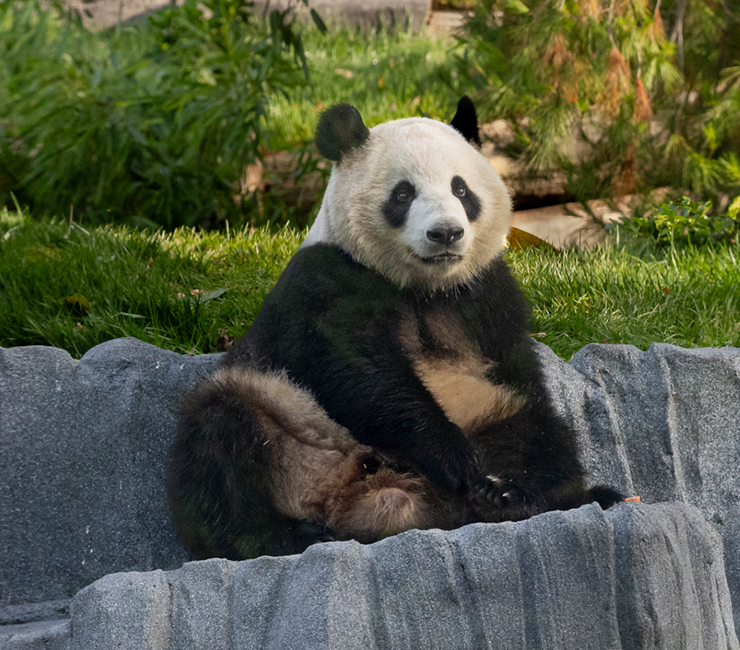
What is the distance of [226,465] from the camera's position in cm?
224

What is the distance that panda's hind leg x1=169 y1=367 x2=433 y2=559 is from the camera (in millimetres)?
2219

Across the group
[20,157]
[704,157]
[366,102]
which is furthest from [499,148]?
[20,157]

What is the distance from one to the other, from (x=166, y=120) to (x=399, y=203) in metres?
4.30

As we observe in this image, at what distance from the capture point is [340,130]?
2352 millimetres

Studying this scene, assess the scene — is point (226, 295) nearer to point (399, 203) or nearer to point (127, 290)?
point (127, 290)

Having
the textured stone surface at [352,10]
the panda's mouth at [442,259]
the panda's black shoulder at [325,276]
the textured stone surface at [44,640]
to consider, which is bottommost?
the textured stone surface at [352,10]

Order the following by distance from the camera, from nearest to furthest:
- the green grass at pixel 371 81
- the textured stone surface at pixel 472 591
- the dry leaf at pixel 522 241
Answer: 1. the textured stone surface at pixel 472 591
2. the dry leaf at pixel 522 241
3. the green grass at pixel 371 81

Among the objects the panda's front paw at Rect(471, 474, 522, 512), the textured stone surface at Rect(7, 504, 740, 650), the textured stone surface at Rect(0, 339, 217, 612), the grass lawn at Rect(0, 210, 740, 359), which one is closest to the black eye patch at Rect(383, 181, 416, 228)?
the panda's front paw at Rect(471, 474, 522, 512)

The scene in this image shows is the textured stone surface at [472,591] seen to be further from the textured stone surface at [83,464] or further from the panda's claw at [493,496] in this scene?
the textured stone surface at [83,464]

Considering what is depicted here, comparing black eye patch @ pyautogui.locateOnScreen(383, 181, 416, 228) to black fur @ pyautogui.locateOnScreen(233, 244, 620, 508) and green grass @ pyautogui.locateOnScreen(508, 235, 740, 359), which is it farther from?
green grass @ pyautogui.locateOnScreen(508, 235, 740, 359)

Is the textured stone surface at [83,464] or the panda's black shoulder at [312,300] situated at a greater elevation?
the panda's black shoulder at [312,300]

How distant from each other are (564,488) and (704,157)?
153 inches

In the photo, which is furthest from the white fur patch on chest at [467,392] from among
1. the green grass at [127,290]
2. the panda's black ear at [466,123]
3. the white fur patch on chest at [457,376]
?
the green grass at [127,290]

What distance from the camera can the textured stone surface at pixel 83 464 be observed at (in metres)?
3.02
